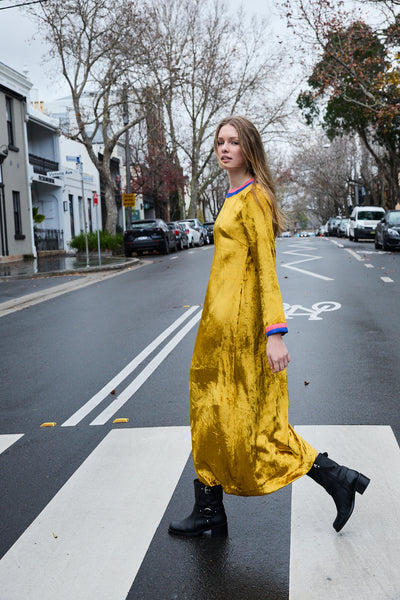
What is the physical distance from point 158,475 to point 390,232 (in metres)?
23.2

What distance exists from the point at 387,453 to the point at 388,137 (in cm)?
3821

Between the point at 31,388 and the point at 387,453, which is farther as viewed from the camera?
the point at 31,388

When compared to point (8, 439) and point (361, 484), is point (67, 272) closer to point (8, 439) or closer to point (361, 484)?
point (8, 439)

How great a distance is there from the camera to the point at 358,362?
7246 millimetres

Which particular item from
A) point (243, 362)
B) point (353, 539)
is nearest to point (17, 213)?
point (243, 362)

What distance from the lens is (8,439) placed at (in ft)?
17.0

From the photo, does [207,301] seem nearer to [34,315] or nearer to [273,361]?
[273,361]

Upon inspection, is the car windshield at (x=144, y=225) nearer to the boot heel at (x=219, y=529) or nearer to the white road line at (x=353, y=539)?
the white road line at (x=353, y=539)

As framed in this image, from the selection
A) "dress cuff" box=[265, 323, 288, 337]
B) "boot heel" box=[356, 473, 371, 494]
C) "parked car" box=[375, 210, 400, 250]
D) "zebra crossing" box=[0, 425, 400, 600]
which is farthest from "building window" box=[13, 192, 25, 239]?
"dress cuff" box=[265, 323, 288, 337]

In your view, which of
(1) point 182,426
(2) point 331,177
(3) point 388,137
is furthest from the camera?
(2) point 331,177

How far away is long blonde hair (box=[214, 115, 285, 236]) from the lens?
3.26 meters

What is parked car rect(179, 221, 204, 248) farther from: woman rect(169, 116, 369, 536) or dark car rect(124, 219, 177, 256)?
woman rect(169, 116, 369, 536)

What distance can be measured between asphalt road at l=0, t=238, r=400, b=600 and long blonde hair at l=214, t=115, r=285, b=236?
56.4 inches

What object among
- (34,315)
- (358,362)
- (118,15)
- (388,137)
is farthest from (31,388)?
(388,137)
